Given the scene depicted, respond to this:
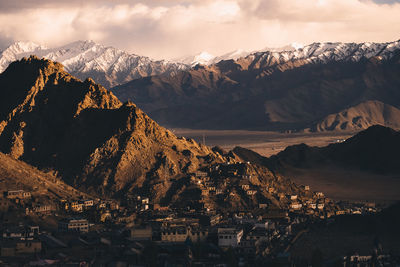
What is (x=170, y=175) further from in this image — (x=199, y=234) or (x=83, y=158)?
(x=199, y=234)

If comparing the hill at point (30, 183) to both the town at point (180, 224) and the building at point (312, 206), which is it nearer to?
the town at point (180, 224)

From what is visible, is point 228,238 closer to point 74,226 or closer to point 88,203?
point 74,226

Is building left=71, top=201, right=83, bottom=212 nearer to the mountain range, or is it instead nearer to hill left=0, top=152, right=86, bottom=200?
hill left=0, top=152, right=86, bottom=200

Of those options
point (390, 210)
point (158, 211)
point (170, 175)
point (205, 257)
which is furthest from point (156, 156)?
point (205, 257)

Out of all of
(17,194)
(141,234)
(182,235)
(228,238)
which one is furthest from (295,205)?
(141,234)

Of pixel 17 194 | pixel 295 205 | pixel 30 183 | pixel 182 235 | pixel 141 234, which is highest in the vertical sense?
pixel 30 183

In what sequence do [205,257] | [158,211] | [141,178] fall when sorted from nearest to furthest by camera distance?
[205,257] → [158,211] → [141,178]
